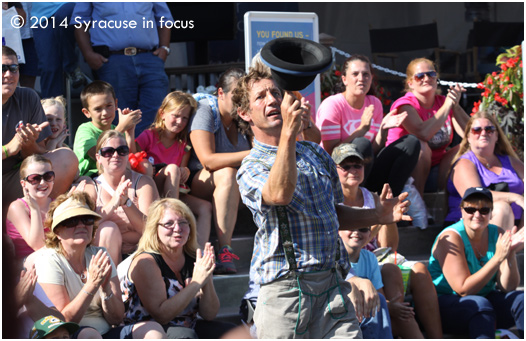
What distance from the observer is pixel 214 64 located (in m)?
7.80

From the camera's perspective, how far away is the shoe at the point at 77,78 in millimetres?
6273

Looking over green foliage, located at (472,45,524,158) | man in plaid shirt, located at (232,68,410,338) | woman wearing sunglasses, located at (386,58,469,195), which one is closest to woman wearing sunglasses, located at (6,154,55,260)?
man in plaid shirt, located at (232,68,410,338)

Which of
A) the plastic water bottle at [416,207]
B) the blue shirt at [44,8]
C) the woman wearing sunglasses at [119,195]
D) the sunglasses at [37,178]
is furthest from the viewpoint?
the blue shirt at [44,8]

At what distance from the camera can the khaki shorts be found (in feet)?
9.11

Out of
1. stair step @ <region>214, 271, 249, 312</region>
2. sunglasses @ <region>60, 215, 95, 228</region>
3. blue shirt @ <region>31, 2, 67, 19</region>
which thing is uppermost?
blue shirt @ <region>31, 2, 67, 19</region>

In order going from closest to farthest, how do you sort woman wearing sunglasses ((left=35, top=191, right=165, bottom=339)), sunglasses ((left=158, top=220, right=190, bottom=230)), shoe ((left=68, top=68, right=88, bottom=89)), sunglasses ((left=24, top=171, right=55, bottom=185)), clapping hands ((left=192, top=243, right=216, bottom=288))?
woman wearing sunglasses ((left=35, top=191, right=165, bottom=339))
clapping hands ((left=192, top=243, right=216, bottom=288))
sunglasses ((left=158, top=220, right=190, bottom=230))
sunglasses ((left=24, top=171, right=55, bottom=185))
shoe ((left=68, top=68, right=88, bottom=89))

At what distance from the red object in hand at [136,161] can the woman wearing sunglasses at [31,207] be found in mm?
632

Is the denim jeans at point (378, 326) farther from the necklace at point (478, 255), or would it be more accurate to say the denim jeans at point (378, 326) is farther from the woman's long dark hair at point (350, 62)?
the woman's long dark hair at point (350, 62)

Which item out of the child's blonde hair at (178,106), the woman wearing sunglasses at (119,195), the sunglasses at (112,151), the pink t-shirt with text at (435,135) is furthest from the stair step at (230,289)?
the pink t-shirt with text at (435,135)

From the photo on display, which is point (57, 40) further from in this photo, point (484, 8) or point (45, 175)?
point (484, 8)

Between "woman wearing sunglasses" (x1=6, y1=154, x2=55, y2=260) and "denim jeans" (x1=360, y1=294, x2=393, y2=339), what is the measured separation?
184cm

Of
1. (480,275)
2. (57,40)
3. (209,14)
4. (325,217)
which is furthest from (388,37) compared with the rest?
(325,217)

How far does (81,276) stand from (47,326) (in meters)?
0.46

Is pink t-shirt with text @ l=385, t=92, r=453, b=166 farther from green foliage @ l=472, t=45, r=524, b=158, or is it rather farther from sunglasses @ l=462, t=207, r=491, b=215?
sunglasses @ l=462, t=207, r=491, b=215
